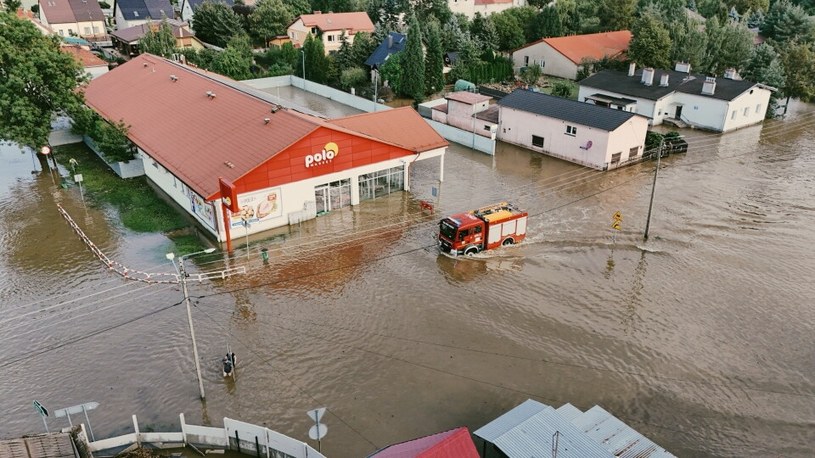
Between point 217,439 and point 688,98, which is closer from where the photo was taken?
point 217,439

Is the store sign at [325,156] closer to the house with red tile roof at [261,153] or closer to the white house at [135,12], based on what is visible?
the house with red tile roof at [261,153]

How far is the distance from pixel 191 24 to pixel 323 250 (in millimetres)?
67323

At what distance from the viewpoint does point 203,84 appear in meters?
44.6

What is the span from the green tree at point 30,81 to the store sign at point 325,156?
19.1 m

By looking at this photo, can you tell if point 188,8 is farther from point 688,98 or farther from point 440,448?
point 440,448

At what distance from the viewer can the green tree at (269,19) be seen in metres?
82.4

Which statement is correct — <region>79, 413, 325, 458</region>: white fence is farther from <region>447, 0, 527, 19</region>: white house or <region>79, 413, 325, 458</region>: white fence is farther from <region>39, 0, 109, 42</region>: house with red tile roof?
<region>39, 0, 109, 42</region>: house with red tile roof

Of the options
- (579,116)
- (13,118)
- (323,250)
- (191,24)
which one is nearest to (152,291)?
(323,250)

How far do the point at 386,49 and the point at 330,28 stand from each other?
14250 mm

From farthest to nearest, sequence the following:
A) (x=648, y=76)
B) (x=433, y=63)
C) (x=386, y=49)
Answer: (x=386, y=49)
(x=433, y=63)
(x=648, y=76)

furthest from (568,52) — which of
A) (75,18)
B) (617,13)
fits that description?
(75,18)

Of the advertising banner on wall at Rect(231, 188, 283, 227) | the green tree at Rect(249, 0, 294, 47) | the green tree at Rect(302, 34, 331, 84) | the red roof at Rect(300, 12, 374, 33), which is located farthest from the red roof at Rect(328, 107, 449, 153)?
the green tree at Rect(249, 0, 294, 47)

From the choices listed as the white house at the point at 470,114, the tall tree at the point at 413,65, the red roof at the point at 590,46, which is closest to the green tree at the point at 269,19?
the tall tree at the point at 413,65

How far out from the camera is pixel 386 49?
221 feet
